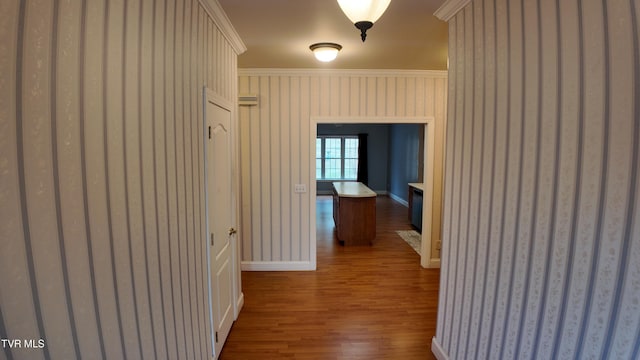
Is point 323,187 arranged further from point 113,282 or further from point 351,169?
point 113,282

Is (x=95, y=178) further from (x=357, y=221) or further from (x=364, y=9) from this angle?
(x=357, y=221)

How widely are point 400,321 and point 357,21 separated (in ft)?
8.55

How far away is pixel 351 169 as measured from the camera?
1144cm

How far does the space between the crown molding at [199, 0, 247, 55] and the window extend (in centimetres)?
820

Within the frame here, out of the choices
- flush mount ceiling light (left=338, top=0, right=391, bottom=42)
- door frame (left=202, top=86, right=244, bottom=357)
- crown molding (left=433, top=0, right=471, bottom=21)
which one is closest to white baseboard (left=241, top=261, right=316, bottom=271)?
door frame (left=202, top=86, right=244, bottom=357)

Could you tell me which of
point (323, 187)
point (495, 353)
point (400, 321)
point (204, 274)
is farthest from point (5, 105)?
point (323, 187)

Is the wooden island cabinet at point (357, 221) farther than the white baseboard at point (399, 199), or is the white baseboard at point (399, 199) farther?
the white baseboard at point (399, 199)

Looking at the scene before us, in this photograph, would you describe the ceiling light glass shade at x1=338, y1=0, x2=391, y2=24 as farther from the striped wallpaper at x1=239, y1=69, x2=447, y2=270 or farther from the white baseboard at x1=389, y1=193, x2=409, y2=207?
the white baseboard at x1=389, y1=193, x2=409, y2=207

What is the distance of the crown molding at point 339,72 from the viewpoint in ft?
13.1

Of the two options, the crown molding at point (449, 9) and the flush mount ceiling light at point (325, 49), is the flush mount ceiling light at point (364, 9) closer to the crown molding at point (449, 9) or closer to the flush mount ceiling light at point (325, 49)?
the crown molding at point (449, 9)

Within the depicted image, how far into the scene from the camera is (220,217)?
2568 mm

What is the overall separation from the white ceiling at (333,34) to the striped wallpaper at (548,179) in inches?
20.6

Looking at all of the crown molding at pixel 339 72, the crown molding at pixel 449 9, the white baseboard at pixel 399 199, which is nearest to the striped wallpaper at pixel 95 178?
the crown molding at pixel 449 9

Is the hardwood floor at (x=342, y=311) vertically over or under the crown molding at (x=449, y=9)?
under
